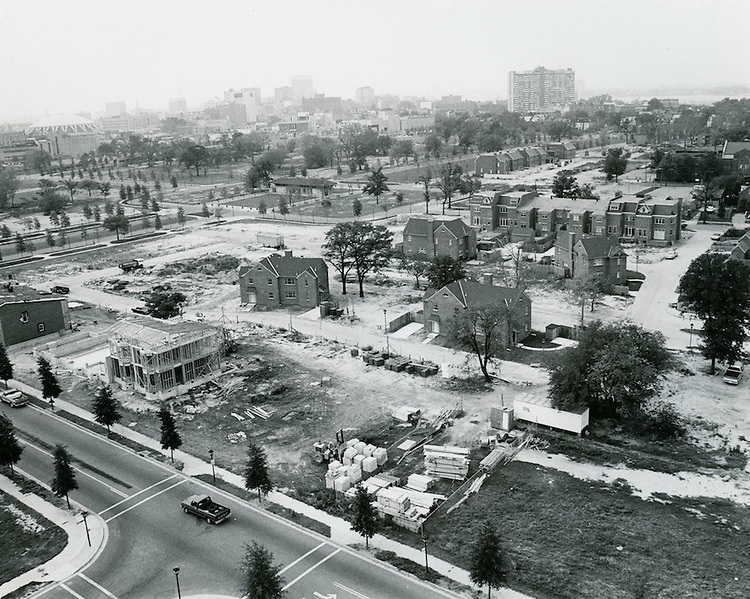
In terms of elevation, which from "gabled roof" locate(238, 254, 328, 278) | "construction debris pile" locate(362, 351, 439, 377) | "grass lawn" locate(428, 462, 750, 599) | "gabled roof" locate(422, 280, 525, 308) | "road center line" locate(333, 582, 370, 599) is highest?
"gabled roof" locate(238, 254, 328, 278)

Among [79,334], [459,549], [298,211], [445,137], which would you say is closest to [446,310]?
[459,549]

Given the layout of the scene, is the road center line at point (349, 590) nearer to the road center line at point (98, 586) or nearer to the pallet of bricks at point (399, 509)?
the pallet of bricks at point (399, 509)

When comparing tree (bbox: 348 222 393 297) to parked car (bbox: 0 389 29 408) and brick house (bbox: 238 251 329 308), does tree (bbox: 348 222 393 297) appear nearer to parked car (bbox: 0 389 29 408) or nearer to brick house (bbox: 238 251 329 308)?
brick house (bbox: 238 251 329 308)

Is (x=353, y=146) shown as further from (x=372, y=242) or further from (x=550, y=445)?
(x=550, y=445)

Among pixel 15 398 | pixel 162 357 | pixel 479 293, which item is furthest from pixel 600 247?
pixel 15 398

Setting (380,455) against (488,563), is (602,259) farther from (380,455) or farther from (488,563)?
(488,563)

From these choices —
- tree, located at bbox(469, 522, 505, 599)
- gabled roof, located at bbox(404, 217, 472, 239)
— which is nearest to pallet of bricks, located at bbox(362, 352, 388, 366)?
tree, located at bbox(469, 522, 505, 599)

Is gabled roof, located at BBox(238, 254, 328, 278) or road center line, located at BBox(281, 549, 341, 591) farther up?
gabled roof, located at BBox(238, 254, 328, 278)
